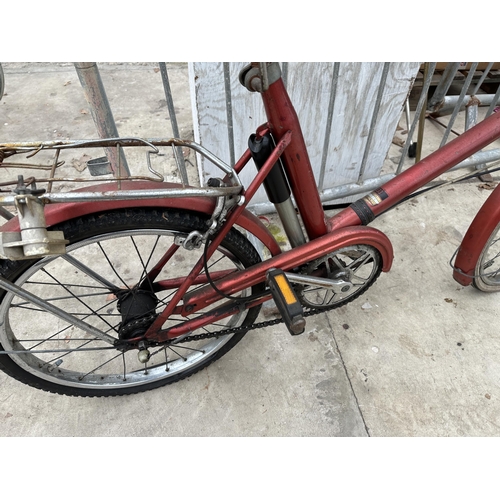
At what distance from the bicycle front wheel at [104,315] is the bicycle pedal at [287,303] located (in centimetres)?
14

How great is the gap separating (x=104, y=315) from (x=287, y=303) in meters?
1.02

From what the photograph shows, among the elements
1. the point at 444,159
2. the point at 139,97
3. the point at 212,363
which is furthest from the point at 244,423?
the point at 139,97

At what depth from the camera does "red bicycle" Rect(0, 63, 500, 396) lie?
3.47 feet

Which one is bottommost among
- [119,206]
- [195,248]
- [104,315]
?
[104,315]

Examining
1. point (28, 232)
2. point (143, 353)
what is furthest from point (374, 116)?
point (28, 232)

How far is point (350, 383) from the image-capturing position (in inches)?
68.0

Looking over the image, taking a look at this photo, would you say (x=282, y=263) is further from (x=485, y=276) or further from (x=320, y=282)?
(x=485, y=276)

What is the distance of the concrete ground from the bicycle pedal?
58 centimetres

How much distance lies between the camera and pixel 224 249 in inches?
53.9

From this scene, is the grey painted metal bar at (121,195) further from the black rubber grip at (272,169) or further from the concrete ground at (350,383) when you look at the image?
the concrete ground at (350,383)

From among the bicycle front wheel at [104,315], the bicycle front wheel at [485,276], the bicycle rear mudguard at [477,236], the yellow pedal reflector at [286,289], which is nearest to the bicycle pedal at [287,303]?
the yellow pedal reflector at [286,289]

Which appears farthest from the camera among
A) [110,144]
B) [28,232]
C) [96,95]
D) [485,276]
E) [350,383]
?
[485,276]

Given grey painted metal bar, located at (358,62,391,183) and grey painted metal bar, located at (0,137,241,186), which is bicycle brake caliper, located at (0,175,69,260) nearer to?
grey painted metal bar, located at (0,137,241,186)

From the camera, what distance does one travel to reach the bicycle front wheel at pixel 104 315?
3.76 ft
